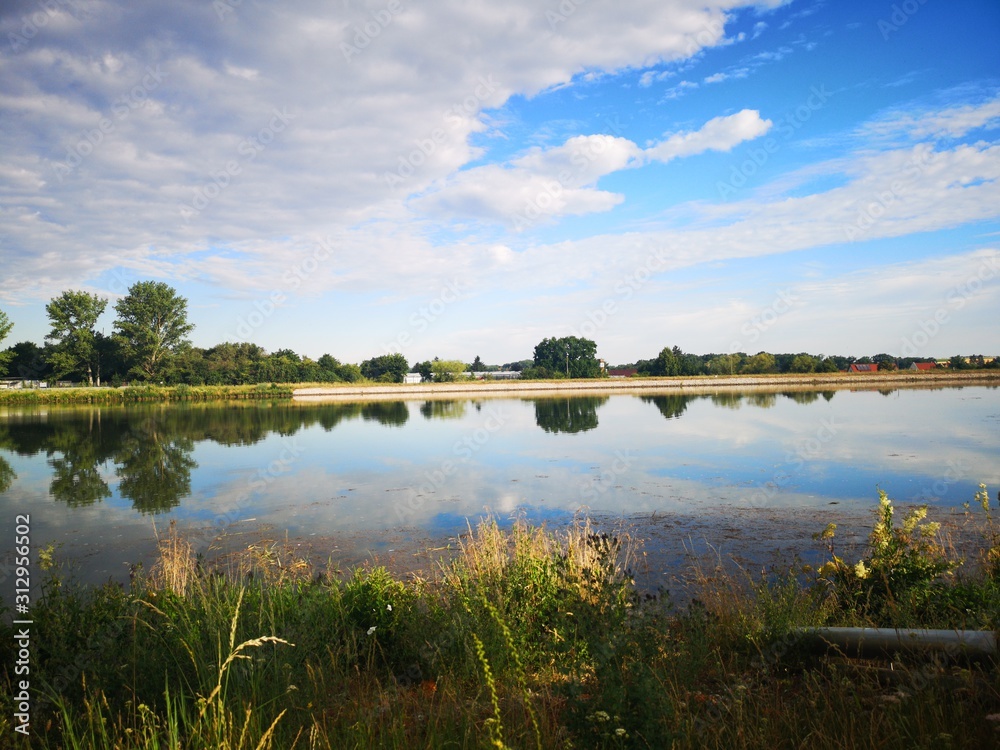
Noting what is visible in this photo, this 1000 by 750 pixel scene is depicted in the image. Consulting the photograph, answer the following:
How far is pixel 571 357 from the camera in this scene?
12306 centimetres

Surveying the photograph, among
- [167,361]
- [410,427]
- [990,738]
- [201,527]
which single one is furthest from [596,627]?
[167,361]

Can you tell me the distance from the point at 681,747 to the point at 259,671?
263 centimetres

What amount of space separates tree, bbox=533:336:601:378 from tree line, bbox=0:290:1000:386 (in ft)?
29.3

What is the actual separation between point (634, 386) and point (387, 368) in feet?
164

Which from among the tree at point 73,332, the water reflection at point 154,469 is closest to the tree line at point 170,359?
the tree at point 73,332

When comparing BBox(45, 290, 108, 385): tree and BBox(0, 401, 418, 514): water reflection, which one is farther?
BBox(45, 290, 108, 385): tree

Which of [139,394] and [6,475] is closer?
[6,475]

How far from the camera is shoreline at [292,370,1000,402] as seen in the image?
7650 centimetres

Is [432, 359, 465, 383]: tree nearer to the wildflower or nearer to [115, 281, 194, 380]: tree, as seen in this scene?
[115, 281, 194, 380]: tree

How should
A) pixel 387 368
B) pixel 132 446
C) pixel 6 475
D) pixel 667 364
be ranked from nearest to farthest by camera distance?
pixel 6 475 < pixel 132 446 < pixel 667 364 < pixel 387 368

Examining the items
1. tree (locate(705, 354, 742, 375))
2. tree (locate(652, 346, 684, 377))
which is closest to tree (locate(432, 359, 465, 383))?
tree (locate(652, 346, 684, 377))

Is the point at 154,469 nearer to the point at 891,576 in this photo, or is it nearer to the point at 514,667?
the point at 514,667

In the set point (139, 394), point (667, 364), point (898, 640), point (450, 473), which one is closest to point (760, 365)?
point (667, 364)

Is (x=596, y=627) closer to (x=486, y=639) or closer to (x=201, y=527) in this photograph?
(x=486, y=639)
